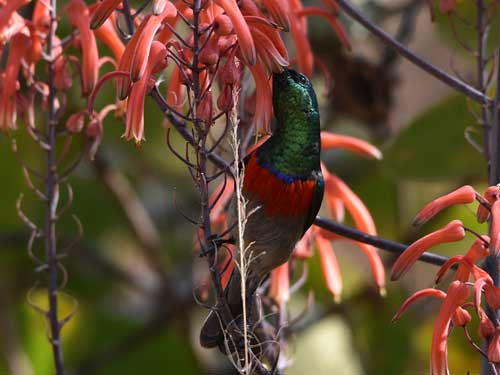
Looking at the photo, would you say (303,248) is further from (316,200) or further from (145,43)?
(145,43)

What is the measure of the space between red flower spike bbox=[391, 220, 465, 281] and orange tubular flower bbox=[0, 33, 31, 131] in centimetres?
86

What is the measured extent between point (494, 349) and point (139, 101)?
73 cm

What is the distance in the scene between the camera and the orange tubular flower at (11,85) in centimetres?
246

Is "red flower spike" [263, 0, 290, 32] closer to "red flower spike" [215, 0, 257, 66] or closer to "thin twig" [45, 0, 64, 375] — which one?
"red flower spike" [215, 0, 257, 66]

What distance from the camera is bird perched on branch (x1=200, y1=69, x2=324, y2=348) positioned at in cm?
233

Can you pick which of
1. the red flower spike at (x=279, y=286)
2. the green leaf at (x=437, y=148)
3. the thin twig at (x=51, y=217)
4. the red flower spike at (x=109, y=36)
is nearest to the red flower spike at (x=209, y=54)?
the thin twig at (x=51, y=217)

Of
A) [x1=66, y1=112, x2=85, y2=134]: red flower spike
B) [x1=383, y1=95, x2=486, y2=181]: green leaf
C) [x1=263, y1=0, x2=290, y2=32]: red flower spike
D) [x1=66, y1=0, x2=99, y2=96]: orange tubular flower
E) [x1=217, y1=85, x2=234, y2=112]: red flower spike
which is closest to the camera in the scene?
[x1=217, y1=85, x2=234, y2=112]: red flower spike

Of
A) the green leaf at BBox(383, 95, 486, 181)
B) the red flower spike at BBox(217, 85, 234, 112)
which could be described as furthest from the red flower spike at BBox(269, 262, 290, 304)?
the green leaf at BBox(383, 95, 486, 181)

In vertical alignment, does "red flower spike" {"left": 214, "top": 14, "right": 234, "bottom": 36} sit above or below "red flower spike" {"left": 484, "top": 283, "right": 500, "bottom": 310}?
above

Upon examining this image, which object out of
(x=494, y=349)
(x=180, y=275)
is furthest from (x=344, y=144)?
(x=180, y=275)

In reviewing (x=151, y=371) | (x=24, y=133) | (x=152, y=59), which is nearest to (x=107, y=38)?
(x=152, y=59)

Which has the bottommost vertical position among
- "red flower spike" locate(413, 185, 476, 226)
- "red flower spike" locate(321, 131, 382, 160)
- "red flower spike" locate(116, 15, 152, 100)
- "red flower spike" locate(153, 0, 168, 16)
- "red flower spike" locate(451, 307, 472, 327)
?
"red flower spike" locate(321, 131, 382, 160)

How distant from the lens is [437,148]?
12.8 ft

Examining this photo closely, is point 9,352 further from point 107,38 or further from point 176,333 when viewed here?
point 107,38
